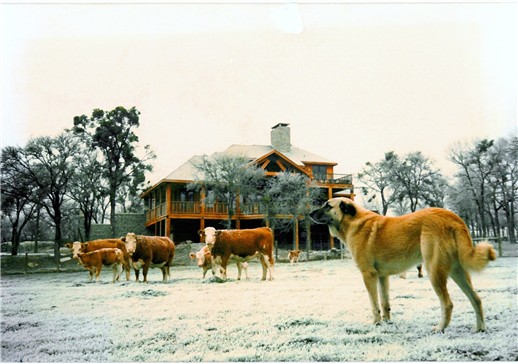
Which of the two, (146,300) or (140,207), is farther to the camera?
(140,207)

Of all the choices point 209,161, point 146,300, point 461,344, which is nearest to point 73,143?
point 209,161

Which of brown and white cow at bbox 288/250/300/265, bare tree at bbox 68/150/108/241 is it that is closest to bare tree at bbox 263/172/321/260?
brown and white cow at bbox 288/250/300/265

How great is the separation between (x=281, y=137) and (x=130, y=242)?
2545mm

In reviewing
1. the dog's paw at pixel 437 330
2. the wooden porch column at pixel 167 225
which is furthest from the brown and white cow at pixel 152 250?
the dog's paw at pixel 437 330

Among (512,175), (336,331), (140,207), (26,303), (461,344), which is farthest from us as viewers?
(140,207)

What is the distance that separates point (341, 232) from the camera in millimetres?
4008

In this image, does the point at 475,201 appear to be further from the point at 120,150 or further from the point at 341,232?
the point at 120,150

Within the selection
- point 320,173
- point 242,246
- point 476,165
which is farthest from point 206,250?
point 476,165

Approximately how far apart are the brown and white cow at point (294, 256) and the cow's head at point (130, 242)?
6.95 feet

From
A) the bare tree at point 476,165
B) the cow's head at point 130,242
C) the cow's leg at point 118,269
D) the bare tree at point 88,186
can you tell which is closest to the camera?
the bare tree at point 476,165

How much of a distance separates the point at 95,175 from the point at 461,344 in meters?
4.23

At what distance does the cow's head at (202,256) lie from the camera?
5.47 m

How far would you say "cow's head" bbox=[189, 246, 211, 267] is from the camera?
5.47 meters

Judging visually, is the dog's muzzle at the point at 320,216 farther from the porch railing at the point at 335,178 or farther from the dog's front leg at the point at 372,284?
the porch railing at the point at 335,178
